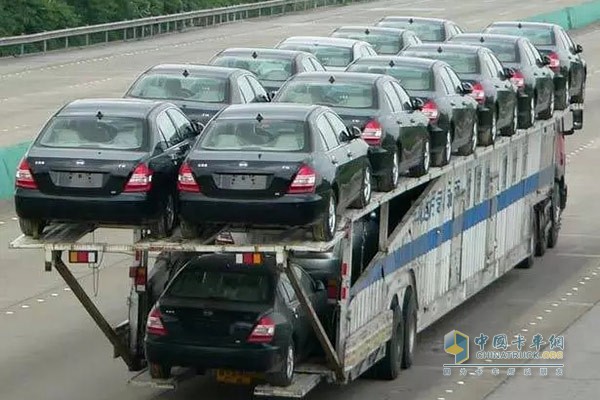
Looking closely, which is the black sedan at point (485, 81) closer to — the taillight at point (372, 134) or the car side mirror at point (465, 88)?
the car side mirror at point (465, 88)

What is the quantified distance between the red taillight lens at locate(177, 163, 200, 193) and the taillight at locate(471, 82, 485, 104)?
28.3ft

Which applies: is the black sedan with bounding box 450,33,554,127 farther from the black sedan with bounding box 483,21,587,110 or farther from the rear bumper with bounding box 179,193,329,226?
the rear bumper with bounding box 179,193,329,226

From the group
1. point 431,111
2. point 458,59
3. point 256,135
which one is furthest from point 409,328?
point 458,59

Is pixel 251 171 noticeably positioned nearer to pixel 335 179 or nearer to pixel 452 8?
pixel 335 179

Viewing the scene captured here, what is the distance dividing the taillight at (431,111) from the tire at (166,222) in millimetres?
6133

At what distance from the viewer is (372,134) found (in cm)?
2166

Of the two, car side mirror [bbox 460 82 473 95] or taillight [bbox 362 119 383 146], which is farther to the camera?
car side mirror [bbox 460 82 473 95]

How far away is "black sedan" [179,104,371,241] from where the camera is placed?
58.9 feet

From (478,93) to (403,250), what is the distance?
5.46 metres

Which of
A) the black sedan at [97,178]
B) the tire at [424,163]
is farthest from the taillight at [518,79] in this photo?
the black sedan at [97,178]

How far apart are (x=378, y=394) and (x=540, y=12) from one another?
58.7 meters

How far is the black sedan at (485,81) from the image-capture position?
1025 inches

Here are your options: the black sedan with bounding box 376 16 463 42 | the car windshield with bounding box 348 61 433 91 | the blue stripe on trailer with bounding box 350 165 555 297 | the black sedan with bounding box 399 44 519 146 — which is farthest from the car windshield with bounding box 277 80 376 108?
the black sedan with bounding box 376 16 463 42

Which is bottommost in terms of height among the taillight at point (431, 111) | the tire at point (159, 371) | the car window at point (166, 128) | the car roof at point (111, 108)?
the tire at point (159, 371)
